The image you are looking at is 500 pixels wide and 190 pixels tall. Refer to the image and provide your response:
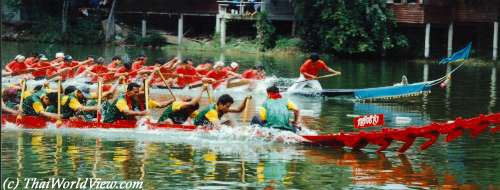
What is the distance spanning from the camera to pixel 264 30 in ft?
167

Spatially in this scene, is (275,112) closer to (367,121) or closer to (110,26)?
(367,121)

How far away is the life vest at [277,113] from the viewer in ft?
62.2

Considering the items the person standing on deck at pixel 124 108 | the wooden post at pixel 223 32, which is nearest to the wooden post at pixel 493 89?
the person standing on deck at pixel 124 108

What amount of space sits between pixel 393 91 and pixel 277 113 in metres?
11.4

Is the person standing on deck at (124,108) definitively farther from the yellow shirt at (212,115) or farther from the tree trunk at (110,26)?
the tree trunk at (110,26)

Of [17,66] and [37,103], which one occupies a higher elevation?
[17,66]

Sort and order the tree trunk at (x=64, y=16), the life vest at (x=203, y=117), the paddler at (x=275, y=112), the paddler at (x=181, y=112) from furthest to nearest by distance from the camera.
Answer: the tree trunk at (x=64, y=16) < the paddler at (x=181, y=112) < the life vest at (x=203, y=117) < the paddler at (x=275, y=112)

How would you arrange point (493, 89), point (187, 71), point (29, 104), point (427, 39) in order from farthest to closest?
point (427, 39)
point (493, 89)
point (187, 71)
point (29, 104)

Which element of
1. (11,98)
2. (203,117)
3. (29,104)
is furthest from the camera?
(11,98)

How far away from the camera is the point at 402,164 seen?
1811 centimetres

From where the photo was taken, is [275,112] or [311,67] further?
[311,67]

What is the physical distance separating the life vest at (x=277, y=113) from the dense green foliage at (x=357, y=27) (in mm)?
28605

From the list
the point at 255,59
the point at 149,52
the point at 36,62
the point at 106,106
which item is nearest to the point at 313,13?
the point at 255,59

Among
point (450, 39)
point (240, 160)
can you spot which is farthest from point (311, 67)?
point (450, 39)
